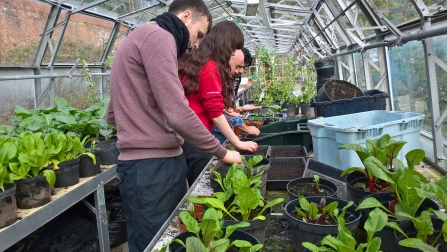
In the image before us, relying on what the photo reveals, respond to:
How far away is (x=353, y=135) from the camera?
1.55 metres

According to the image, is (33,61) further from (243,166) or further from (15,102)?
(243,166)

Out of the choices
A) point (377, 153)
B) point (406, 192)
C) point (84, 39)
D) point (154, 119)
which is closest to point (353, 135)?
point (377, 153)

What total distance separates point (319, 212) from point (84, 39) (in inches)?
302

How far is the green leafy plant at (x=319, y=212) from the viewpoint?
40.8 inches

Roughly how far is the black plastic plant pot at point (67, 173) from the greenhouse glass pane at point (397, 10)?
3213 mm

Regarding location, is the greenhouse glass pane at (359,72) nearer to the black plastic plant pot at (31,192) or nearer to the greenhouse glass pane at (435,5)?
the greenhouse glass pane at (435,5)

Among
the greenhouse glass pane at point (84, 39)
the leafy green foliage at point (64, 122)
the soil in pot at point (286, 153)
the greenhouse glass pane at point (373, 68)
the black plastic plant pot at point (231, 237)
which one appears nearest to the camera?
the black plastic plant pot at point (231, 237)

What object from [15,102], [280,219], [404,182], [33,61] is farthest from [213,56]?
[33,61]

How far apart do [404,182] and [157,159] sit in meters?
1.05

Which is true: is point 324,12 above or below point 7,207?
above

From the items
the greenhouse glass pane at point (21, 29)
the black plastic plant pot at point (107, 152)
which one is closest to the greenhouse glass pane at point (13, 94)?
the greenhouse glass pane at point (21, 29)

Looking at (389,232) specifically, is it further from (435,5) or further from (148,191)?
(435,5)

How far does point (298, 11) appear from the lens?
863 centimetres

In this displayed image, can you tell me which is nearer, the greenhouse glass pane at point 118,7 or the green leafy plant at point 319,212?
the green leafy plant at point 319,212
